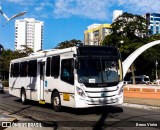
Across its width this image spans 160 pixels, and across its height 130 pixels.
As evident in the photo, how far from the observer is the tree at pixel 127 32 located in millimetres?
66500

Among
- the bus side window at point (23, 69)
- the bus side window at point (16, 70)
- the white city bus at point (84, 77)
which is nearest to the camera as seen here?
the white city bus at point (84, 77)

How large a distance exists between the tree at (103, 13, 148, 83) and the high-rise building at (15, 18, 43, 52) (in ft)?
84.8

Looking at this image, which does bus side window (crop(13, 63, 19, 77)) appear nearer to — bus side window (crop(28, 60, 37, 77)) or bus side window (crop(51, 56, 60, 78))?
bus side window (crop(28, 60, 37, 77))

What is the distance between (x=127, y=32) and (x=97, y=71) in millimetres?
53265

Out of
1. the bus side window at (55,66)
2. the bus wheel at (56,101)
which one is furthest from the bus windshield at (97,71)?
the bus wheel at (56,101)

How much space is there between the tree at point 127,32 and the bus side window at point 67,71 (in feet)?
164

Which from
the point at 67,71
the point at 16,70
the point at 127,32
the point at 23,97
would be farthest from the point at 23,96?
the point at 127,32

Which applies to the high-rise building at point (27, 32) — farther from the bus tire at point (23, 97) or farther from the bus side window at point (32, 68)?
the bus side window at point (32, 68)

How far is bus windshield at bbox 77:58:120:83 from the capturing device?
50.9 feet

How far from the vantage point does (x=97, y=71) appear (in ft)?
51.4

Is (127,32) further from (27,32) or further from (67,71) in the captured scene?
(67,71)

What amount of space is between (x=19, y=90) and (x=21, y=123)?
10.8 metres

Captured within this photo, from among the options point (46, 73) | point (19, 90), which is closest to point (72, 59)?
point (46, 73)

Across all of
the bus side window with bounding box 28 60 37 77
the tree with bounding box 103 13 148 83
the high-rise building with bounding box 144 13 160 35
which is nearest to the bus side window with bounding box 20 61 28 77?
the bus side window with bounding box 28 60 37 77
